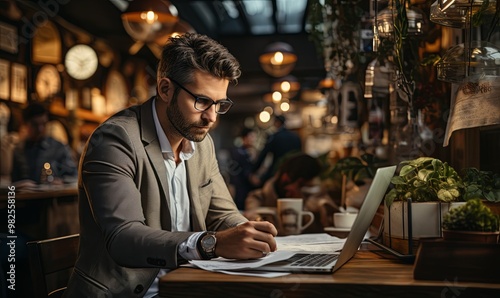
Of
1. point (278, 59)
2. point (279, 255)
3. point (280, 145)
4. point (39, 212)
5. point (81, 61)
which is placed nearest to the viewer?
point (279, 255)

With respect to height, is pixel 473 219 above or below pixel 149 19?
below

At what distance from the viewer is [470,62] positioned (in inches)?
65.7

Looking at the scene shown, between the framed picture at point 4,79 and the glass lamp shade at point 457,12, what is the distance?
609 centimetres

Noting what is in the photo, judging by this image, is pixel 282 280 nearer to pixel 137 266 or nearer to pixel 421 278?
pixel 421 278

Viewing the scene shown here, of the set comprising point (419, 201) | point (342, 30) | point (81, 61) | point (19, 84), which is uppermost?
point (81, 61)

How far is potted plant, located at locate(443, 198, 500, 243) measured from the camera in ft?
4.32

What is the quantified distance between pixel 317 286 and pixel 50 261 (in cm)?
103

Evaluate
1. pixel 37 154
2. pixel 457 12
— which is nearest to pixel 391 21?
pixel 457 12

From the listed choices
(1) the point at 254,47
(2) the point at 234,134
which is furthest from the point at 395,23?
(2) the point at 234,134

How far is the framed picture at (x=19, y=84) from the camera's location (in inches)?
283

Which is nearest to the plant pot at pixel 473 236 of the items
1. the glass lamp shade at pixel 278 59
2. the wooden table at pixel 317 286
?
the wooden table at pixel 317 286

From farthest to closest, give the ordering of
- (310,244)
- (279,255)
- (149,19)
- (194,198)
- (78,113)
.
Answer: (78,113) → (149,19) → (194,198) → (310,244) → (279,255)

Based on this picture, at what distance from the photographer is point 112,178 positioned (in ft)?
5.89

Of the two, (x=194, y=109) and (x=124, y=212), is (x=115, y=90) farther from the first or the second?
(x=124, y=212)
